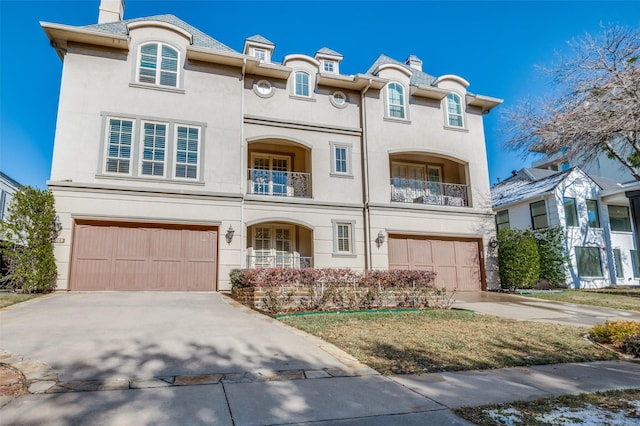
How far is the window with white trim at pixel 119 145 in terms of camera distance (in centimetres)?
1267

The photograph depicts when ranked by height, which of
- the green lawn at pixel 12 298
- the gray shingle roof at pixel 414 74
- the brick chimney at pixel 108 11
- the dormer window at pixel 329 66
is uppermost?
the brick chimney at pixel 108 11

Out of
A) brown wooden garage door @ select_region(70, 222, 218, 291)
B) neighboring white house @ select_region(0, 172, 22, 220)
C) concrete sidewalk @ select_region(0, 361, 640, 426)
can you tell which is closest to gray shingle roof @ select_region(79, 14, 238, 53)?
brown wooden garage door @ select_region(70, 222, 218, 291)

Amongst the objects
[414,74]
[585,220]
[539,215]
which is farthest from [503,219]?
[414,74]

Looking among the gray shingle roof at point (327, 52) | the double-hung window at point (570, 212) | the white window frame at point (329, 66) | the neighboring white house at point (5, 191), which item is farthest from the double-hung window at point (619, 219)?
the neighboring white house at point (5, 191)

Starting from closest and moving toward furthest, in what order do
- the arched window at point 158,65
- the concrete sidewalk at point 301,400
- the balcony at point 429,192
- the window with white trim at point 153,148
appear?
the concrete sidewalk at point 301,400 < the window with white trim at point 153,148 < the arched window at point 158,65 < the balcony at point 429,192

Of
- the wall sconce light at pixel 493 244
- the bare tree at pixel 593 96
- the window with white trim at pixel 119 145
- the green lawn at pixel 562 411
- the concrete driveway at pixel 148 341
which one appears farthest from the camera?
the wall sconce light at pixel 493 244

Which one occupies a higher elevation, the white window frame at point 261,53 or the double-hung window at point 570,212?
the white window frame at point 261,53

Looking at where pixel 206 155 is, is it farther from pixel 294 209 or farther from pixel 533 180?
pixel 533 180

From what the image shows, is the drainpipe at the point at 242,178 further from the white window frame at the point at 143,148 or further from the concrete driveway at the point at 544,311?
the concrete driveway at the point at 544,311

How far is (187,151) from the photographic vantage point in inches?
531

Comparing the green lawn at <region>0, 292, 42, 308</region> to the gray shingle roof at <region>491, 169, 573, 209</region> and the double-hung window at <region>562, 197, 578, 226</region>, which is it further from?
the double-hung window at <region>562, 197, 578, 226</region>

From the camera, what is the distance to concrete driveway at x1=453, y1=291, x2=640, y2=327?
9.42m

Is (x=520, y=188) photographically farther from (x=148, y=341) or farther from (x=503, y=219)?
(x=148, y=341)

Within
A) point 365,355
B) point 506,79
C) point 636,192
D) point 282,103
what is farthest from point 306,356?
point 636,192
